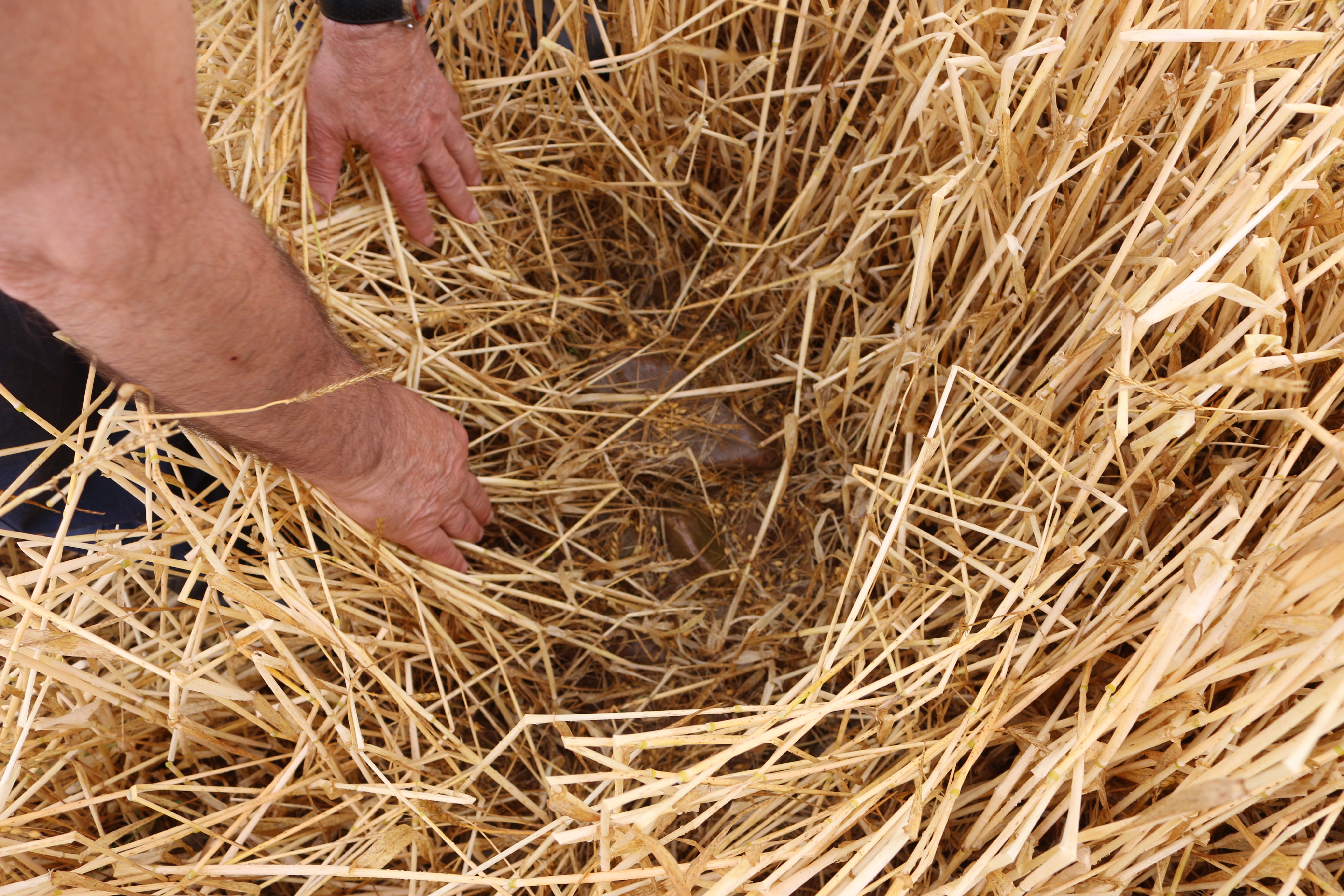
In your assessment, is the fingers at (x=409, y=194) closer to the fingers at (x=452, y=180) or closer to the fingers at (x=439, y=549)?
the fingers at (x=452, y=180)

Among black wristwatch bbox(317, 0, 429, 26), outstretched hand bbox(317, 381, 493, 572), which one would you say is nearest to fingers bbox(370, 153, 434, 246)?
black wristwatch bbox(317, 0, 429, 26)

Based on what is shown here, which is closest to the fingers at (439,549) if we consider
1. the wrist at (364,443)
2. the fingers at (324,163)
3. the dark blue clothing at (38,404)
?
the wrist at (364,443)

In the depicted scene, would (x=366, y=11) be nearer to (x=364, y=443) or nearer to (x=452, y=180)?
(x=452, y=180)

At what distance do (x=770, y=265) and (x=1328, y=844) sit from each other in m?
0.89

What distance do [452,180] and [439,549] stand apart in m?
0.53

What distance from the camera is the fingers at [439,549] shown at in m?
0.93

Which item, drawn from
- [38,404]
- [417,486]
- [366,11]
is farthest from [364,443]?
[366,11]

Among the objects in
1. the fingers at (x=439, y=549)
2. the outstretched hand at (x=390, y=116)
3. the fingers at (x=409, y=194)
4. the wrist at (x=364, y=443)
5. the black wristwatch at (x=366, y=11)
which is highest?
the black wristwatch at (x=366, y=11)

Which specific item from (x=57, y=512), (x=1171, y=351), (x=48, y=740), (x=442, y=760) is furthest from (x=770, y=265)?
(x=48, y=740)

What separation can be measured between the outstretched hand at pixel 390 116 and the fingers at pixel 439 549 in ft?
1.47

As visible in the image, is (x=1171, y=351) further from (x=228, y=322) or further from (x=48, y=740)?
(x=48, y=740)

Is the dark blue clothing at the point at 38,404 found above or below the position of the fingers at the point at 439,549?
above

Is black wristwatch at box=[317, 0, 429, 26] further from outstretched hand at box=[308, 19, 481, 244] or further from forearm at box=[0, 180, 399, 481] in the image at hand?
forearm at box=[0, 180, 399, 481]

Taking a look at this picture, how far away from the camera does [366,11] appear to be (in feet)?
2.99
